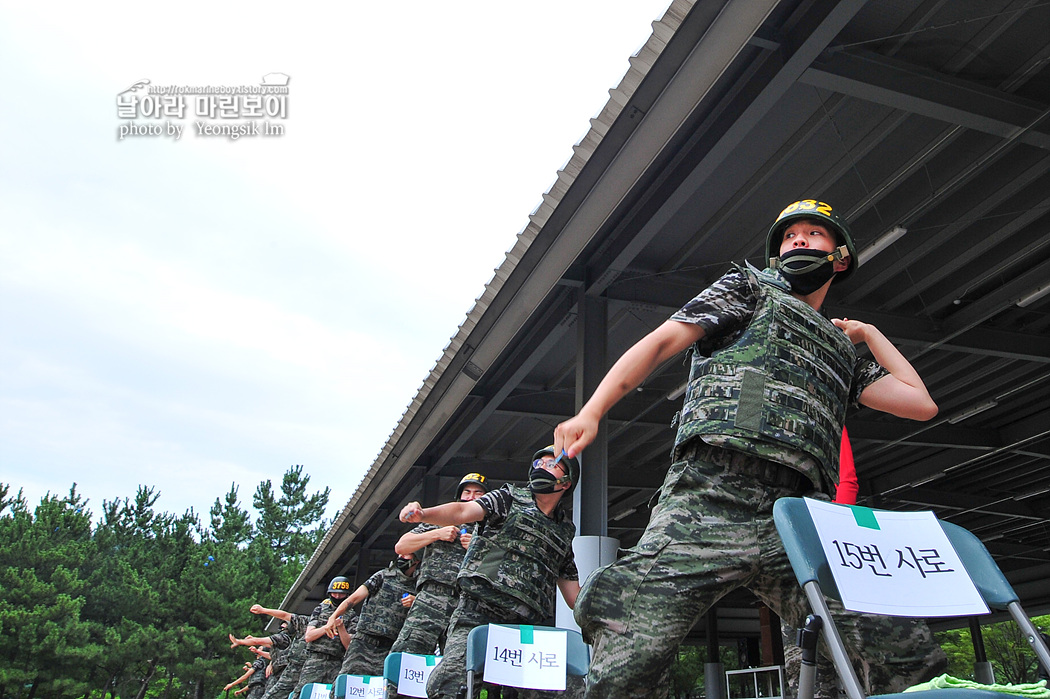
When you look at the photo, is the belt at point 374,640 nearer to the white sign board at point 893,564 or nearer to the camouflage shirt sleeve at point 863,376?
the camouflage shirt sleeve at point 863,376

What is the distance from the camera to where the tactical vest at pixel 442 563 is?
7.04 m

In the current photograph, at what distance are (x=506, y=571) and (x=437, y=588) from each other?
7.44 feet

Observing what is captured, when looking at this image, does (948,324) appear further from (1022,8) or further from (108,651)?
(108,651)

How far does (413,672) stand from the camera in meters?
5.66

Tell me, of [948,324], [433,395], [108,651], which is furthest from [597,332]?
[108,651]

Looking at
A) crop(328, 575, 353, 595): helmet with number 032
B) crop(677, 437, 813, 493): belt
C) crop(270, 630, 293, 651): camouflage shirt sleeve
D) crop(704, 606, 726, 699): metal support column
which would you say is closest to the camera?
crop(677, 437, 813, 493): belt

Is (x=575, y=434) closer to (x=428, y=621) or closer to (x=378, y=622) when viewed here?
(x=428, y=621)

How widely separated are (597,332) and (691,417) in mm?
5432

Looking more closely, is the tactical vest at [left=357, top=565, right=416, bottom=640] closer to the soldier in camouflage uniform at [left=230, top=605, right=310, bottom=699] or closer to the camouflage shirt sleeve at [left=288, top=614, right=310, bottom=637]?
the soldier in camouflage uniform at [left=230, top=605, right=310, bottom=699]

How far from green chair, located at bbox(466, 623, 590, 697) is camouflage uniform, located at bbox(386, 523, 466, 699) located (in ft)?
7.98

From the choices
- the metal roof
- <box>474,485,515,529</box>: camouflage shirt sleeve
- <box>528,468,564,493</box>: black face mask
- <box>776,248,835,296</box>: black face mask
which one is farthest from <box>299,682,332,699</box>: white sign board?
<box>776,248,835,296</box>: black face mask

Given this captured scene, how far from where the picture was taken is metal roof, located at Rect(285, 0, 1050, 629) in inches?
217

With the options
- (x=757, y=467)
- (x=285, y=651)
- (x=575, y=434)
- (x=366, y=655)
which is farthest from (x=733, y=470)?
(x=285, y=651)

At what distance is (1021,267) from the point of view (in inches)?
352
